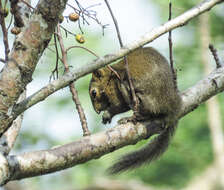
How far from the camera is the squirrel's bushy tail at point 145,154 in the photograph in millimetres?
3562

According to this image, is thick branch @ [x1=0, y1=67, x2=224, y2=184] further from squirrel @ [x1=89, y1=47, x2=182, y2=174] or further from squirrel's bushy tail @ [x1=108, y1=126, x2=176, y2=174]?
squirrel @ [x1=89, y1=47, x2=182, y2=174]

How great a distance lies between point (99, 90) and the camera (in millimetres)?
4875

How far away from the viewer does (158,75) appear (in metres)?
4.07

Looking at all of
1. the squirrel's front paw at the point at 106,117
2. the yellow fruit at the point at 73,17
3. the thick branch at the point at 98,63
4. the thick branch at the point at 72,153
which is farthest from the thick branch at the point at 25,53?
the squirrel's front paw at the point at 106,117

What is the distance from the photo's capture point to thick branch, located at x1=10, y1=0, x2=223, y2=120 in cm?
214

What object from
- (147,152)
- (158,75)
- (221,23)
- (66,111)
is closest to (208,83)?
(158,75)

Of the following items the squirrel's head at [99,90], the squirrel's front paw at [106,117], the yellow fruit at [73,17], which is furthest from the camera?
the squirrel's head at [99,90]

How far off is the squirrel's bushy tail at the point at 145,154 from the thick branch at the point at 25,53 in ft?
5.18

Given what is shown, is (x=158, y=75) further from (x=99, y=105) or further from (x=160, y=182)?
(x=160, y=182)

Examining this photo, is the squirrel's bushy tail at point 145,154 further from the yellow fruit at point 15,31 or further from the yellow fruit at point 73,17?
the yellow fruit at point 15,31

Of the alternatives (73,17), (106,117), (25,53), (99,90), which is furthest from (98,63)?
(99,90)

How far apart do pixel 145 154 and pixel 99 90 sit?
119 centimetres

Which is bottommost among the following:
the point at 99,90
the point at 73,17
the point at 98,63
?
the point at 99,90

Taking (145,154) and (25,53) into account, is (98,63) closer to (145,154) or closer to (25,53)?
(25,53)
